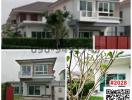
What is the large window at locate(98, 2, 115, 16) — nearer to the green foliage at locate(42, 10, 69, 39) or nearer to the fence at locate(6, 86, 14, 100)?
the green foliage at locate(42, 10, 69, 39)

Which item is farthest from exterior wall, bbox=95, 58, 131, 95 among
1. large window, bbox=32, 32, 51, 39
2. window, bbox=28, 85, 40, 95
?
large window, bbox=32, 32, 51, 39

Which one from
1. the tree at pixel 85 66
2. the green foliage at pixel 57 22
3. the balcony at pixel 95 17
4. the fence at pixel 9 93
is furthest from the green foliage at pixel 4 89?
the balcony at pixel 95 17

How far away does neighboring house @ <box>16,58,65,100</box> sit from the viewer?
1.75m

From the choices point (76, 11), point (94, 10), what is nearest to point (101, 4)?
point (94, 10)

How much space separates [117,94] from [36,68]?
36 centimetres

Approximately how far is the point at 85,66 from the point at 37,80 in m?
0.23

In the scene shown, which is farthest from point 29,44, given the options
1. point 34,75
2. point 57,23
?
point 57,23

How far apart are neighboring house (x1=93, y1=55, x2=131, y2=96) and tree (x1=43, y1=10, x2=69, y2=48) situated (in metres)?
2.10

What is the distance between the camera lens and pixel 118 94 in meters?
1.71

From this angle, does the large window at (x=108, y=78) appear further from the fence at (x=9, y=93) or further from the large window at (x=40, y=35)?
the large window at (x=40, y=35)

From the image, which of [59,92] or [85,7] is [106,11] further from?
[59,92]

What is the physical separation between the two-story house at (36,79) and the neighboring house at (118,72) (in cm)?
21

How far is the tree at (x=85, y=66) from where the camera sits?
1.63m

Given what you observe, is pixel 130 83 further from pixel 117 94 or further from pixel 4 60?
pixel 4 60
